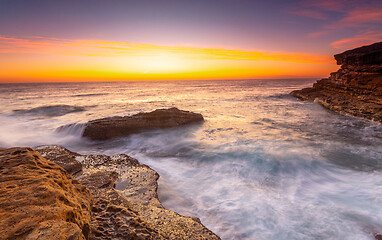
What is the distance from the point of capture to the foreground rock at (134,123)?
9555 millimetres

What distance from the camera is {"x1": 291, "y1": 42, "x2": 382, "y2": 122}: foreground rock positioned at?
581 inches

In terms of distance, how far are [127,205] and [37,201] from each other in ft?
4.88

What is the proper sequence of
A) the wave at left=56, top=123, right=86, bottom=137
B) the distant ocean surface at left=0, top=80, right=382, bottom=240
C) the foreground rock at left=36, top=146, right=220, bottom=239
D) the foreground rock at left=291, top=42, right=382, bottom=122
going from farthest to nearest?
the foreground rock at left=291, top=42, right=382, bottom=122, the wave at left=56, top=123, right=86, bottom=137, the distant ocean surface at left=0, top=80, right=382, bottom=240, the foreground rock at left=36, top=146, right=220, bottom=239

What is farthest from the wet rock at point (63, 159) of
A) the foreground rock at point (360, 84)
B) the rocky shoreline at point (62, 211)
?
the foreground rock at point (360, 84)

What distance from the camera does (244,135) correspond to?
10461 mm

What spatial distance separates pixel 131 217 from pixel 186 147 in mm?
6300

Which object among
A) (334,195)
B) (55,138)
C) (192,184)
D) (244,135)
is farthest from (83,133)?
(334,195)

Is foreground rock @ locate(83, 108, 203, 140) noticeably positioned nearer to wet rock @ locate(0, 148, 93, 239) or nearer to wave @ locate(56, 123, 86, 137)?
wave @ locate(56, 123, 86, 137)

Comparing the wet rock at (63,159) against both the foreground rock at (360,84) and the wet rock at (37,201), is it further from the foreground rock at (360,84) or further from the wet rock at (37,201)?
the foreground rock at (360,84)

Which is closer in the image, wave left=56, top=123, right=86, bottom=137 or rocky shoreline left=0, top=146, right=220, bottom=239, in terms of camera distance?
rocky shoreline left=0, top=146, right=220, bottom=239

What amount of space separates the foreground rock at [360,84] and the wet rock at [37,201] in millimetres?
16477

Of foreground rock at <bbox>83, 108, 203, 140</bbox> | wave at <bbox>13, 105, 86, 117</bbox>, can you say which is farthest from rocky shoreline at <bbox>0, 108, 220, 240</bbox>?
wave at <bbox>13, 105, 86, 117</bbox>

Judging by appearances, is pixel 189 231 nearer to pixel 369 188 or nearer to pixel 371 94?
pixel 369 188

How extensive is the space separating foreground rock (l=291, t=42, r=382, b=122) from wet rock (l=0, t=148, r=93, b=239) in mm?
16477
